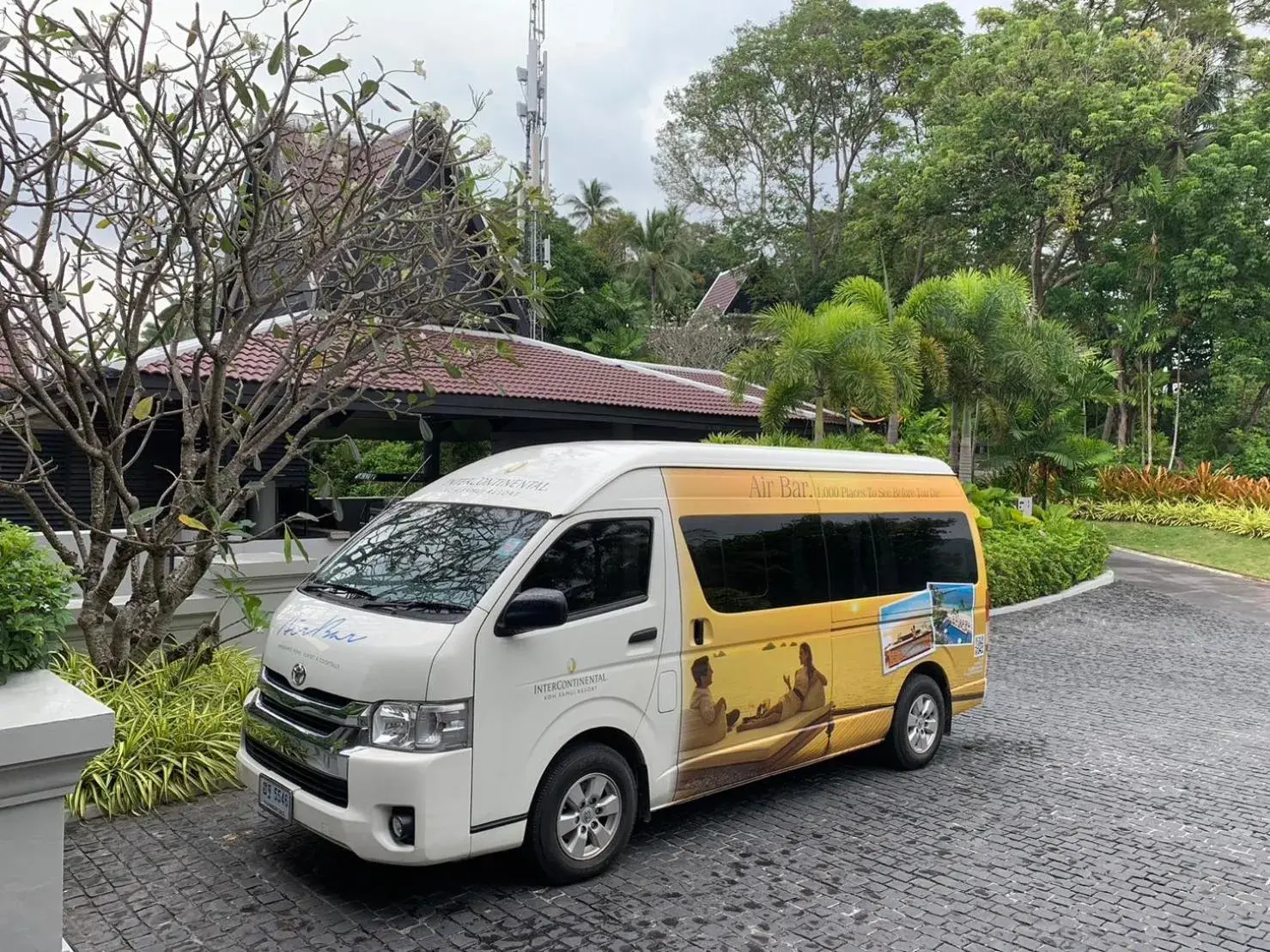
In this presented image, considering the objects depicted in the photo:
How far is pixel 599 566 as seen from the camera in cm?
473

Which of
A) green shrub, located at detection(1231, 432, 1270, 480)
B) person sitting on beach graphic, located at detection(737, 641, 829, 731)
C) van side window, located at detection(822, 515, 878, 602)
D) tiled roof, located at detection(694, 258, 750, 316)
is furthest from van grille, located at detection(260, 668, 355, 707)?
tiled roof, located at detection(694, 258, 750, 316)

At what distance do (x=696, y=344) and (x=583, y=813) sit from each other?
95.1 ft

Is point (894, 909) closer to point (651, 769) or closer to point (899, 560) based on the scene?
point (651, 769)

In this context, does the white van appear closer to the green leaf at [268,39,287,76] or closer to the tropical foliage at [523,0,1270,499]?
the green leaf at [268,39,287,76]

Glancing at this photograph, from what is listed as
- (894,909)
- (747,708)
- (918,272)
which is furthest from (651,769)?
(918,272)

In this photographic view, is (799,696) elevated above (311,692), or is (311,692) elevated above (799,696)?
(311,692)

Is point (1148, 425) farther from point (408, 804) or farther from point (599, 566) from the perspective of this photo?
point (408, 804)

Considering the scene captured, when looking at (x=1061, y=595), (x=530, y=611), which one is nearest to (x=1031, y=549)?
(x=1061, y=595)

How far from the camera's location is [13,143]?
5422 mm

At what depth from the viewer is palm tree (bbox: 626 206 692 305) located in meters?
42.2

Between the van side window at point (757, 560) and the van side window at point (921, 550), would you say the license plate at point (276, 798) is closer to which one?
the van side window at point (757, 560)

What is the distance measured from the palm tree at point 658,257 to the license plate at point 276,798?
3864 centimetres

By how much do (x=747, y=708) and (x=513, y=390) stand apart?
28.5 feet

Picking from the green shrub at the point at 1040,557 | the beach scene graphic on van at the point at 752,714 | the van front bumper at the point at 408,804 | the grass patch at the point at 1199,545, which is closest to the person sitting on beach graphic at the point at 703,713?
the beach scene graphic on van at the point at 752,714
